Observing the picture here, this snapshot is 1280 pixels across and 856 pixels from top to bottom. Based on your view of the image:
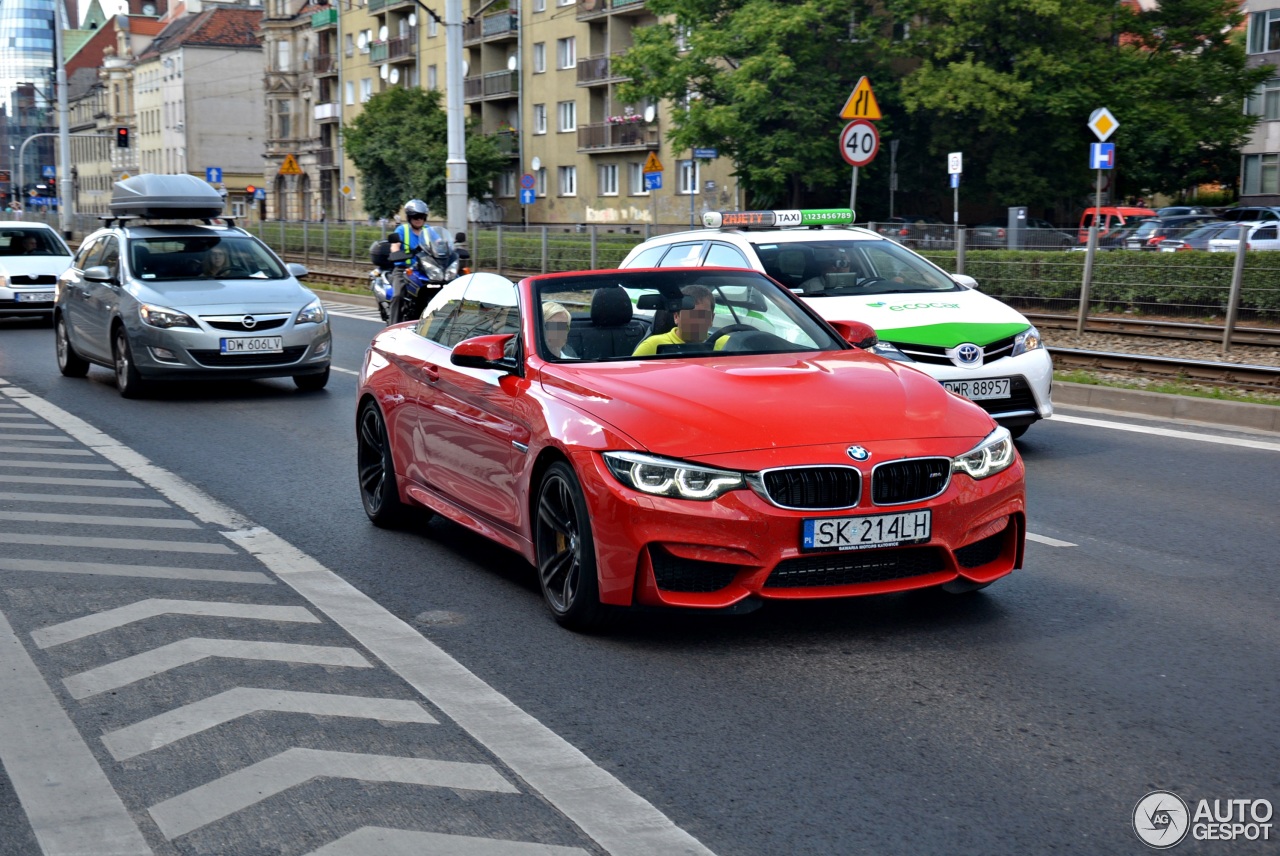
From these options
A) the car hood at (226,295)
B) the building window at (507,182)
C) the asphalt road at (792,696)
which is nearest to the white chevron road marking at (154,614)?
the asphalt road at (792,696)

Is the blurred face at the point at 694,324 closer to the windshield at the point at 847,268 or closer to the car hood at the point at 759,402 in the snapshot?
the car hood at the point at 759,402

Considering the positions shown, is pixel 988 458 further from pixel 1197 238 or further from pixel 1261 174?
pixel 1261 174

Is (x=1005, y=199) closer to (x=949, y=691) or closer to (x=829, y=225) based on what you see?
(x=829, y=225)

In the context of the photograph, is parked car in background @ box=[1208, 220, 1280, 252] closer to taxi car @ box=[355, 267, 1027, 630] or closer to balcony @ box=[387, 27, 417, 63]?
taxi car @ box=[355, 267, 1027, 630]

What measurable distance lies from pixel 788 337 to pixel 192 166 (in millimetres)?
112636

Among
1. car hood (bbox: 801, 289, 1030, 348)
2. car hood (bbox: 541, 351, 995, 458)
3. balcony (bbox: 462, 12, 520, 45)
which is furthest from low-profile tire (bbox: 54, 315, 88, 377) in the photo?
balcony (bbox: 462, 12, 520, 45)

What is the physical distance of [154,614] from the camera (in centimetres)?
640

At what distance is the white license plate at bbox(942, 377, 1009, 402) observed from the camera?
10789 mm

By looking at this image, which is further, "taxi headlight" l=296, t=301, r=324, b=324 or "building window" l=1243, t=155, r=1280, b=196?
"building window" l=1243, t=155, r=1280, b=196

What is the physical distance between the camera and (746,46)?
51.1 m

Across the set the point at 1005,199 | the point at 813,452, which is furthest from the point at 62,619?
the point at 1005,199

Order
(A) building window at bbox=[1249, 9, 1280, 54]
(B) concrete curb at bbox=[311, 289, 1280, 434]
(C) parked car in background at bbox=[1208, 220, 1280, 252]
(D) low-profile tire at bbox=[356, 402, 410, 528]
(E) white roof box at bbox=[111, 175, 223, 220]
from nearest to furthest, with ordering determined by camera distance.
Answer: (D) low-profile tire at bbox=[356, 402, 410, 528] < (B) concrete curb at bbox=[311, 289, 1280, 434] < (C) parked car in background at bbox=[1208, 220, 1280, 252] < (E) white roof box at bbox=[111, 175, 223, 220] < (A) building window at bbox=[1249, 9, 1280, 54]

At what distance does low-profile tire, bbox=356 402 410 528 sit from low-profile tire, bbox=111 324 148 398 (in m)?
6.66

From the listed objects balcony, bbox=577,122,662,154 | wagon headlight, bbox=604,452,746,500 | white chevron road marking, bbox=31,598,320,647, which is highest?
balcony, bbox=577,122,662,154
